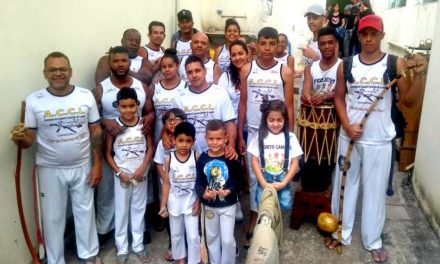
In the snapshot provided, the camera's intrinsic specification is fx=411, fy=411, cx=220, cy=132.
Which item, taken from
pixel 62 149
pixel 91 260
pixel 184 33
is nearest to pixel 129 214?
pixel 91 260

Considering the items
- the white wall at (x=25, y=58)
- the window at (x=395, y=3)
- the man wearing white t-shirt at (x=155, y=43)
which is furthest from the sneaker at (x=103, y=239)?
the window at (x=395, y=3)

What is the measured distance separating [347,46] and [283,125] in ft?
23.9

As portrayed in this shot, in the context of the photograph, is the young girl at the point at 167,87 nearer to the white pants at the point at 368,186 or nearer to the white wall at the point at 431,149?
the white pants at the point at 368,186

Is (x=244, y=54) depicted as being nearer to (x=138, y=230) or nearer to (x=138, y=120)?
(x=138, y=120)

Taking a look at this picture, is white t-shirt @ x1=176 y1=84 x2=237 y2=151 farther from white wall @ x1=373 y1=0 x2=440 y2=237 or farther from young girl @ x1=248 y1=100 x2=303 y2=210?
white wall @ x1=373 y1=0 x2=440 y2=237

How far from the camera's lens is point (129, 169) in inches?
150

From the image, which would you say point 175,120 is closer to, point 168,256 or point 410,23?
point 168,256

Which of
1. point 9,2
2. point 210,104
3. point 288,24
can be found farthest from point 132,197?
point 288,24

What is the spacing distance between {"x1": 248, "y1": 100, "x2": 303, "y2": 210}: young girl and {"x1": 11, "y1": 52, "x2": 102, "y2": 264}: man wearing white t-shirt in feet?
4.75

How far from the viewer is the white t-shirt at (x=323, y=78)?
4.29 meters

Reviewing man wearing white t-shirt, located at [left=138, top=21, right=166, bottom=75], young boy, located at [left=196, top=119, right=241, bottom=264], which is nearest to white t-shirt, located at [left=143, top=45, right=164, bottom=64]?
man wearing white t-shirt, located at [left=138, top=21, right=166, bottom=75]

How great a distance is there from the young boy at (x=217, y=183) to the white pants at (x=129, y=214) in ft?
2.56

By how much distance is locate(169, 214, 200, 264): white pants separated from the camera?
141 inches

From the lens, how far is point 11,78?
11.0ft
